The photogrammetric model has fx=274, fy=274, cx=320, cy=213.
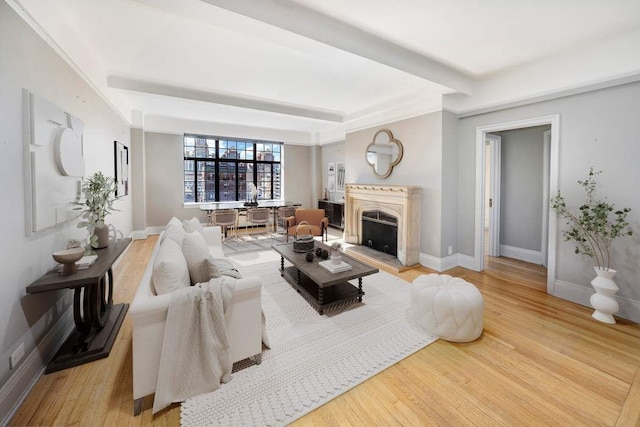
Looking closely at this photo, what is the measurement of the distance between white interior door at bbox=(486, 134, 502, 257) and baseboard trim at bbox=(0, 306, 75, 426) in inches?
234

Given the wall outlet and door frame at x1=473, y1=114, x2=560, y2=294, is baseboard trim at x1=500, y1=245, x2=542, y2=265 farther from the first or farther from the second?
the wall outlet

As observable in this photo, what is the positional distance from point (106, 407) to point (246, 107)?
177 inches

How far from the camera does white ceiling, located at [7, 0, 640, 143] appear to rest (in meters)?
2.28

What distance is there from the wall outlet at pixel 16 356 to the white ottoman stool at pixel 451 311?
3.02 meters

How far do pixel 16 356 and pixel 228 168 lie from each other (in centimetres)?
641

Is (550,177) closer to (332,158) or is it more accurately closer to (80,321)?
(80,321)

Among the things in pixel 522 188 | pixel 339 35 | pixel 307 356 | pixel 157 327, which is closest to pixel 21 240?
pixel 157 327

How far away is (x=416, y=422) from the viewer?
64.7 inches

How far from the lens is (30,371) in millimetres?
1873

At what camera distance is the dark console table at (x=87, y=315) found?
196cm

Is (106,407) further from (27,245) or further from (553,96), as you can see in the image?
(553,96)

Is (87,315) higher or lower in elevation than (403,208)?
lower

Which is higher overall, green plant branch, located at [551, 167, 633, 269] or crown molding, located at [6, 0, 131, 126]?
crown molding, located at [6, 0, 131, 126]

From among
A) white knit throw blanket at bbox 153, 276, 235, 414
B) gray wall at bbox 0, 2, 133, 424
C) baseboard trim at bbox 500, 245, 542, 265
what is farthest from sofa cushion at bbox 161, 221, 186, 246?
baseboard trim at bbox 500, 245, 542, 265
